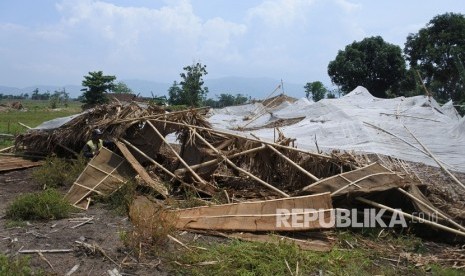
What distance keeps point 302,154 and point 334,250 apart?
2208 millimetres

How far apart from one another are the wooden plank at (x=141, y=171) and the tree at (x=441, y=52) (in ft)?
55.8

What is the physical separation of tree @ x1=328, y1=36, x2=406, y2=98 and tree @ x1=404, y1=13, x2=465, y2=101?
6.19 ft

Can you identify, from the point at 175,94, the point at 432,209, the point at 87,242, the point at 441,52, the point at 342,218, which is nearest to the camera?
the point at 87,242

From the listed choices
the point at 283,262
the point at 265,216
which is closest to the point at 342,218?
the point at 265,216

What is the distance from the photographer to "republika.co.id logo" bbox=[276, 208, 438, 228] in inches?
185

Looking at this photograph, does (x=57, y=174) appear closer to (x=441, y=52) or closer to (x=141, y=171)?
(x=141, y=171)

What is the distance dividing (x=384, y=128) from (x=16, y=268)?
6920mm

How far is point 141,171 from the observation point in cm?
661

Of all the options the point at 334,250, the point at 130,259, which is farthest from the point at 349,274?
the point at 130,259

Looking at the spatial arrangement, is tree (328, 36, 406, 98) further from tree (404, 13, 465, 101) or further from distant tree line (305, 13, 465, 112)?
tree (404, 13, 465, 101)

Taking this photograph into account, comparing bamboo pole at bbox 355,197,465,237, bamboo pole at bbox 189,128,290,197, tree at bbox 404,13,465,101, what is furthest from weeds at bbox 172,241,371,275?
tree at bbox 404,13,465,101

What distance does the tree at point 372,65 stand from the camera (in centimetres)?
2414

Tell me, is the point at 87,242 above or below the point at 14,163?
below

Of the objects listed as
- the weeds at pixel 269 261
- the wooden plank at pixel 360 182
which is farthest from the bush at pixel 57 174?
the wooden plank at pixel 360 182
